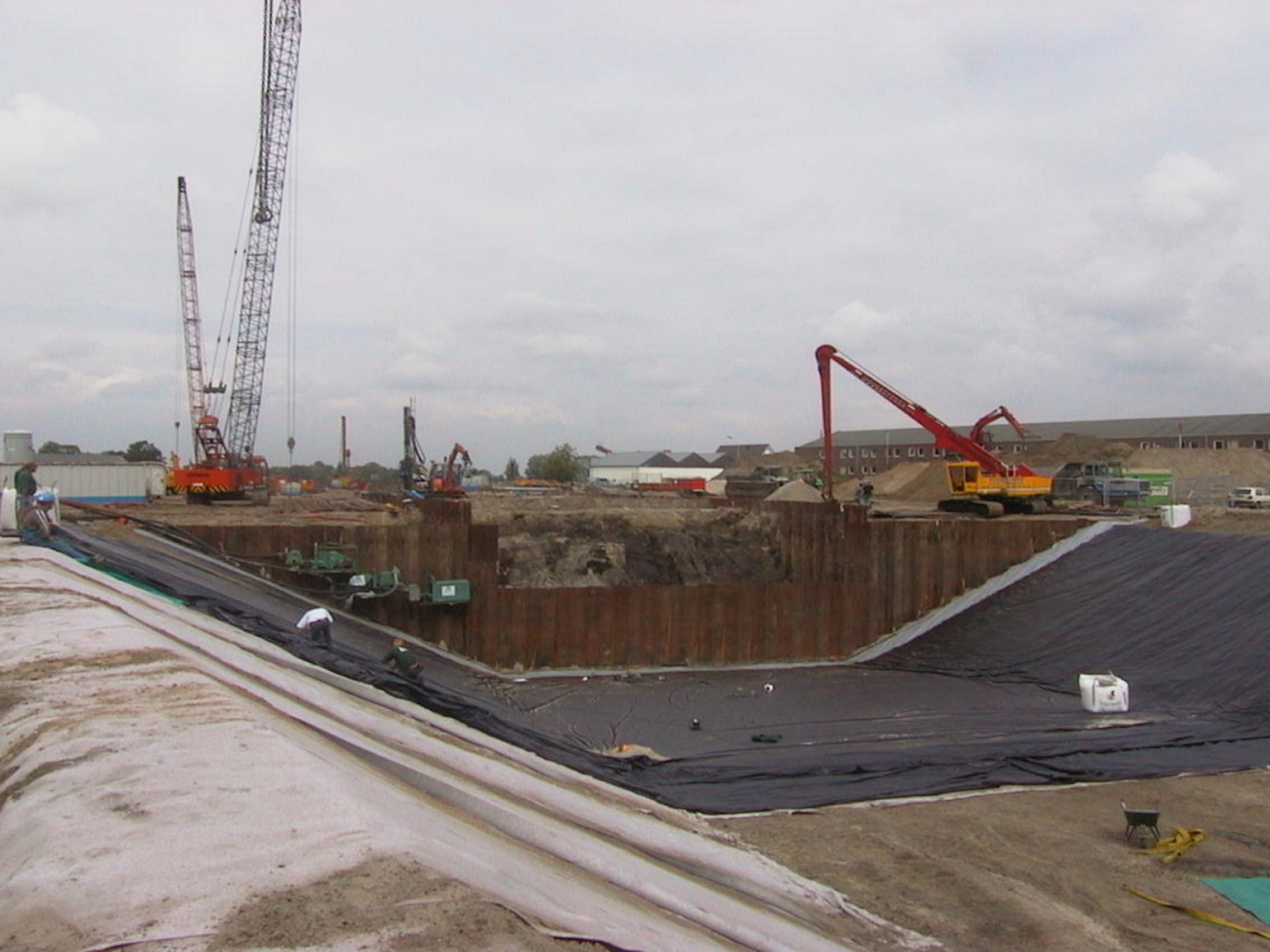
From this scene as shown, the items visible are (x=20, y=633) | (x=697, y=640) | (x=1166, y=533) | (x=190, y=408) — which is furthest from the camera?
(x=190, y=408)

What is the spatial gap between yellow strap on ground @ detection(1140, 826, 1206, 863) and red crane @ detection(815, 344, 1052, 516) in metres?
20.9

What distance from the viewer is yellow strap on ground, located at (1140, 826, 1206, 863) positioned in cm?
686

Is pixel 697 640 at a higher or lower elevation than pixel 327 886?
lower

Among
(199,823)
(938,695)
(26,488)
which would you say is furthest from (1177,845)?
(26,488)

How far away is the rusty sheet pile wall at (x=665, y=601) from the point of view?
17.2 metres

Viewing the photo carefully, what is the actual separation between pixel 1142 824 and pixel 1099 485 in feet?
85.9

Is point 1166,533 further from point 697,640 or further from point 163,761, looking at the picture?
point 163,761

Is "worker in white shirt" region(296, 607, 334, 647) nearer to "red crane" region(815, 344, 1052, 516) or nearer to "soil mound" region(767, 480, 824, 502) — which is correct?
"red crane" region(815, 344, 1052, 516)

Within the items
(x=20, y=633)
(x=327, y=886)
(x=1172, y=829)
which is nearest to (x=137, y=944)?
(x=327, y=886)

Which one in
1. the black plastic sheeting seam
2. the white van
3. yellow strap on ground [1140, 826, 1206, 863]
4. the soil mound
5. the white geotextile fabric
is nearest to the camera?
the white geotextile fabric

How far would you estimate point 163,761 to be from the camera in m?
3.87

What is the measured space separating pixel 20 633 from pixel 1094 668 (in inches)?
534

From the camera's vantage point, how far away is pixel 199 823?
3328mm

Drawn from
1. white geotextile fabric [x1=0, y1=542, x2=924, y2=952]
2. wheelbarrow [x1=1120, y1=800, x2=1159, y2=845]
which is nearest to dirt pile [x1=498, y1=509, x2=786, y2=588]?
wheelbarrow [x1=1120, y1=800, x2=1159, y2=845]
